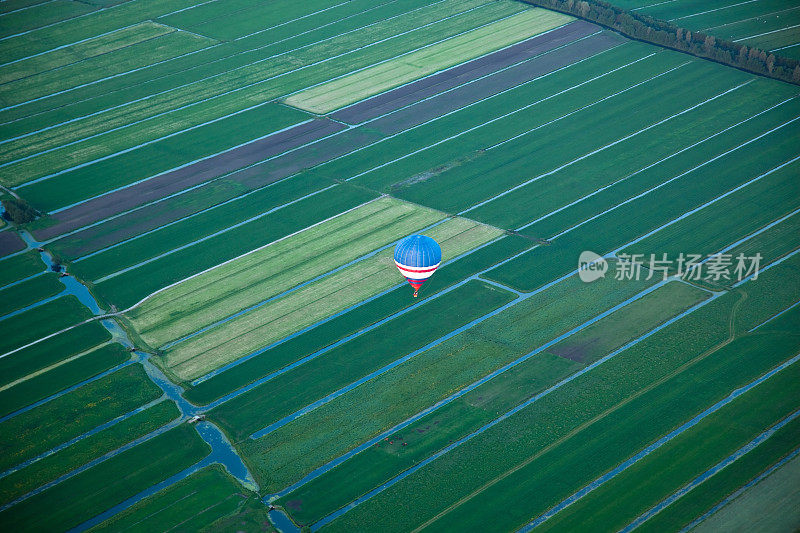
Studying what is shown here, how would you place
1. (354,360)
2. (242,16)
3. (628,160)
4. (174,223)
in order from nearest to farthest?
(354,360), (174,223), (628,160), (242,16)

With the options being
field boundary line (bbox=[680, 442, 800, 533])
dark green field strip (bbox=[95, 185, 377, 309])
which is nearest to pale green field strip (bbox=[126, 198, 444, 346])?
dark green field strip (bbox=[95, 185, 377, 309])

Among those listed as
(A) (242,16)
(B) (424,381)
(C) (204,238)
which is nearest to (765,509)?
(B) (424,381)

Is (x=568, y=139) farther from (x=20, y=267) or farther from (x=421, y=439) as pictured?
(x=20, y=267)

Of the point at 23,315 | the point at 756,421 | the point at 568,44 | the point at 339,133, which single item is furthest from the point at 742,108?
the point at 23,315

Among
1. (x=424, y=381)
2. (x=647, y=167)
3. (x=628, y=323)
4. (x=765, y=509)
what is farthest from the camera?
(x=647, y=167)

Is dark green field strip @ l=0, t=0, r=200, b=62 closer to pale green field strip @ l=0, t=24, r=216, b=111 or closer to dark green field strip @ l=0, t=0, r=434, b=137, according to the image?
pale green field strip @ l=0, t=24, r=216, b=111

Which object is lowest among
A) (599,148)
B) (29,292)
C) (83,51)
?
(29,292)

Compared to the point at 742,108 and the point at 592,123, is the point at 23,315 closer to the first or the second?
the point at 592,123
